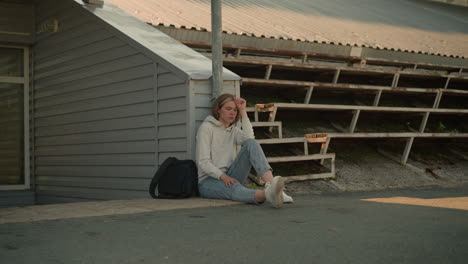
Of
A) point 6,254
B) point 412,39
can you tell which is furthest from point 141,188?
point 412,39

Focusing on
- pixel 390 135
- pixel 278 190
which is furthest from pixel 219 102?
pixel 390 135

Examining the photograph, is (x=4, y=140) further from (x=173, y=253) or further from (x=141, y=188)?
(x=173, y=253)

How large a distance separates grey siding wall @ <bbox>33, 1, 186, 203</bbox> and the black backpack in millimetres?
446

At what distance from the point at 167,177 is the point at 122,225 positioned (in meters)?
1.83

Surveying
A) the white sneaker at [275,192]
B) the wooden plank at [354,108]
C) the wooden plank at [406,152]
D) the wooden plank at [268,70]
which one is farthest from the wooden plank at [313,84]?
the white sneaker at [275,192]

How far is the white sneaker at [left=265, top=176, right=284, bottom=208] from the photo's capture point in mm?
4973

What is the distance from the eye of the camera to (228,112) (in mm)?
5754

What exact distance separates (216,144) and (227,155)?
0.18 metres

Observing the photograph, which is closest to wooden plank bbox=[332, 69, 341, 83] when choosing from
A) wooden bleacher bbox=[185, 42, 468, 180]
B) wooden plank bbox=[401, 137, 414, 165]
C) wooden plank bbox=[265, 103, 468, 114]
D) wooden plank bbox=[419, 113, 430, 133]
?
wooden bleacher bbox=[185, 42, 468, 180]

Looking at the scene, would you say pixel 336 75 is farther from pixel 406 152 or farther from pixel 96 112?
pixel 96 112

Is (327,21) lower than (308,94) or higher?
higher

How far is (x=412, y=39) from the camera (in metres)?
13.8

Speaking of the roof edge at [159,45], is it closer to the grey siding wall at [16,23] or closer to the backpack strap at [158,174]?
the backpack strap at [158,174]

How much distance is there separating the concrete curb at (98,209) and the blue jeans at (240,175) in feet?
0.32
